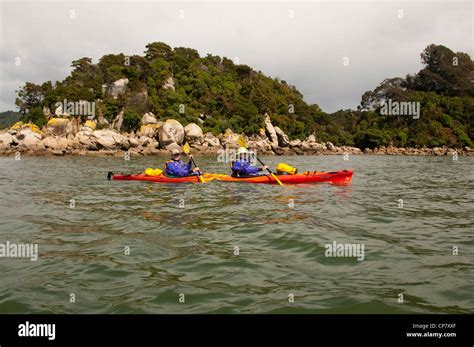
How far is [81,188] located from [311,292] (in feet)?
39.2

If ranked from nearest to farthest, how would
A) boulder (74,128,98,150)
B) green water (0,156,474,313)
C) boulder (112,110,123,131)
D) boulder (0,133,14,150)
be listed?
green water (0,156,474,313), boulder (0,133,14,150), boulder (74,128,98,150), boulder (112,110,123,131)

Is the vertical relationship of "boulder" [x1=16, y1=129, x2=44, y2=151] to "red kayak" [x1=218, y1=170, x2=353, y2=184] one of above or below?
above

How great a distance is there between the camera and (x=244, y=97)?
6775 cm

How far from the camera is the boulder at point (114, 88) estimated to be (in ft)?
191

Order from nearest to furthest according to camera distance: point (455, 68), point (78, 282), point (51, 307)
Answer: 1. point (51, 307)
2. point (78, 282)
3. point (455, 68)

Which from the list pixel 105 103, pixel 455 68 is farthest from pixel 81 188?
pixel 455 68

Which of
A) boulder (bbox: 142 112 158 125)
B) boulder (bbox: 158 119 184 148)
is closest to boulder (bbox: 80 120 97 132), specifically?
boulder (bbox: 142 112 158 125)

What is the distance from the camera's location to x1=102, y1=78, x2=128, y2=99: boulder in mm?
58094

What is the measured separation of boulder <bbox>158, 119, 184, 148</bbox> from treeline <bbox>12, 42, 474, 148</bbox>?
8.08 meters

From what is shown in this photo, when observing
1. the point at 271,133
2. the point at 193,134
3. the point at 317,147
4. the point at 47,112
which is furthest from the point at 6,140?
the point at 317,147

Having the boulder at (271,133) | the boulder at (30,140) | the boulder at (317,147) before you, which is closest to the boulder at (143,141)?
the boulder at (30,140)

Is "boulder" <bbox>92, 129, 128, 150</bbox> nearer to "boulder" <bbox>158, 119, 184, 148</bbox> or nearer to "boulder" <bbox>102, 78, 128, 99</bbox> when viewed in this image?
"boulder" <bbox>158, 119, 184, 148</bbox>

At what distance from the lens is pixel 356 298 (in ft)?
13.9
